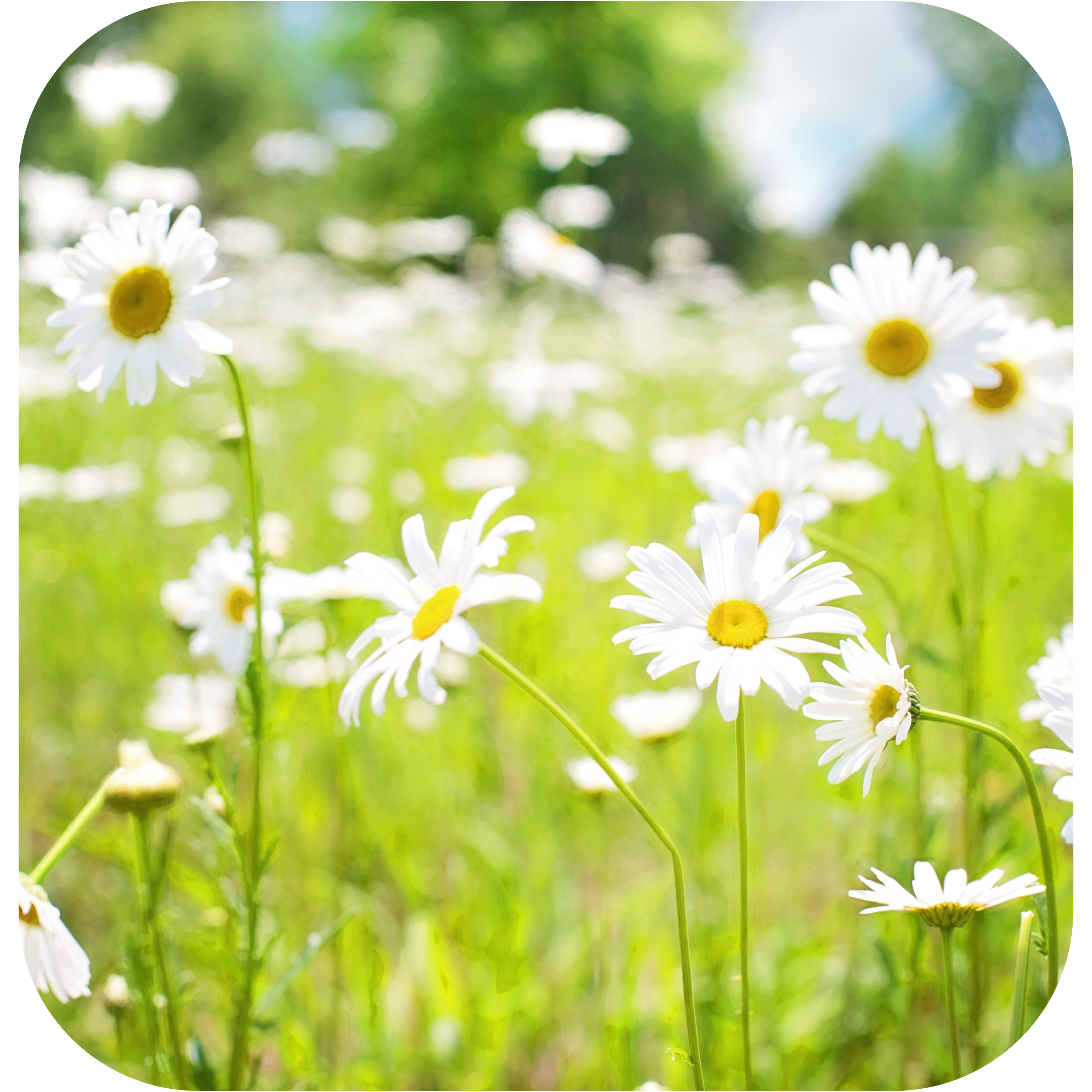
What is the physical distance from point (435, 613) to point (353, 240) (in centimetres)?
149

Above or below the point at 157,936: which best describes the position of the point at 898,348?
above

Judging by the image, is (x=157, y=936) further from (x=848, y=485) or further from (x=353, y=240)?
(x=353, y=240)

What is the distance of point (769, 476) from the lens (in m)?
0.48

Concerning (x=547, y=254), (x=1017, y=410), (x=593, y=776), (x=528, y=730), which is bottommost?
(x=528, y=730)

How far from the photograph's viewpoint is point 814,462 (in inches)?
18.6

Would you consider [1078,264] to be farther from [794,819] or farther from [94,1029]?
[94,1029]

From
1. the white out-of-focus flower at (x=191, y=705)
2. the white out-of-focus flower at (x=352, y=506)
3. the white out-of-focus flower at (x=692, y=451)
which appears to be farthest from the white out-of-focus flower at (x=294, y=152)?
the white out-of-focus flower at (x=191, y=705)

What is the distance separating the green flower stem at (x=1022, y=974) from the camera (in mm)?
306

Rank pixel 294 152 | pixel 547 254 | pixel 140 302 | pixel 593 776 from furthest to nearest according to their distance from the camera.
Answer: pixel 294 152 → pixel 547 254 → pixel 593 776 → pixel 140 302

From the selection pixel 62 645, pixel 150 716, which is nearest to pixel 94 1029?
pixel 150 716

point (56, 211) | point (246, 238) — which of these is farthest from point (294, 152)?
point (56, 211)

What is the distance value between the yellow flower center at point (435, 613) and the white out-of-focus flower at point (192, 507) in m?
0.57

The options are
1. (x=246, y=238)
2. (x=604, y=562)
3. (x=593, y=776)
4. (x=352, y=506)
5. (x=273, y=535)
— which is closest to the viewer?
(x=593, y=776)

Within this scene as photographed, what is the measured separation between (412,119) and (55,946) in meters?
1.87
